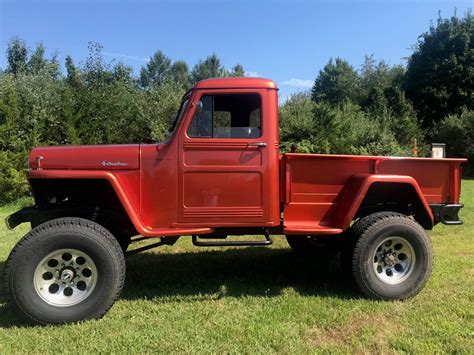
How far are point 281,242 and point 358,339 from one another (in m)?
3.60

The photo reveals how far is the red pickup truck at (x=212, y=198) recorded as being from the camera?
12.9 ft

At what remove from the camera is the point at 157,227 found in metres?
4.26

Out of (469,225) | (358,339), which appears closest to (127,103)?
(469,225)

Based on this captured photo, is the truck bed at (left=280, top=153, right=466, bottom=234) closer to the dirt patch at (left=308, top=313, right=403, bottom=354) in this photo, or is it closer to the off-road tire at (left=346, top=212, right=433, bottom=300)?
the off-road tire at (left=346, top=212, right=433, bottom=300)

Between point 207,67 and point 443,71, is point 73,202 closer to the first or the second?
point 443,71

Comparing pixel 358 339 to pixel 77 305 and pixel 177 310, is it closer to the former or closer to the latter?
pixel 177 310

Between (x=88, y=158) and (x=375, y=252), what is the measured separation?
2915mm

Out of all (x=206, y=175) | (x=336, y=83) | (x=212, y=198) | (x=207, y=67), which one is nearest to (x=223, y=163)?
(x=206, y=175)

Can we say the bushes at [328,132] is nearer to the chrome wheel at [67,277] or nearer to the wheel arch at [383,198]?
the wheel arch at [383,198]

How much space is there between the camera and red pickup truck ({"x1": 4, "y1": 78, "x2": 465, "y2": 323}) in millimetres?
3928

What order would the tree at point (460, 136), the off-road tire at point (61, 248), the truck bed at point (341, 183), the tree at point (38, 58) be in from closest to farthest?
the off-road tire at point (61, 248) → the truck bed at point (341, 183) → the tree at point (460, 136) → the tree at point (38, 58)

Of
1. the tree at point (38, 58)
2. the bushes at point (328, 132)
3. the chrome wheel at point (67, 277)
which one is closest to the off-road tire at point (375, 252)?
the chrome wheel at point (67, 277)

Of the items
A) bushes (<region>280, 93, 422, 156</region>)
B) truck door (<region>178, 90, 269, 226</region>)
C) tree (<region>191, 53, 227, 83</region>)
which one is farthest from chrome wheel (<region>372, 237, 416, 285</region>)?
tree (<region>191, 53, 227, 83</region>)

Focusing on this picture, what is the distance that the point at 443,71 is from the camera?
33.7 metres
